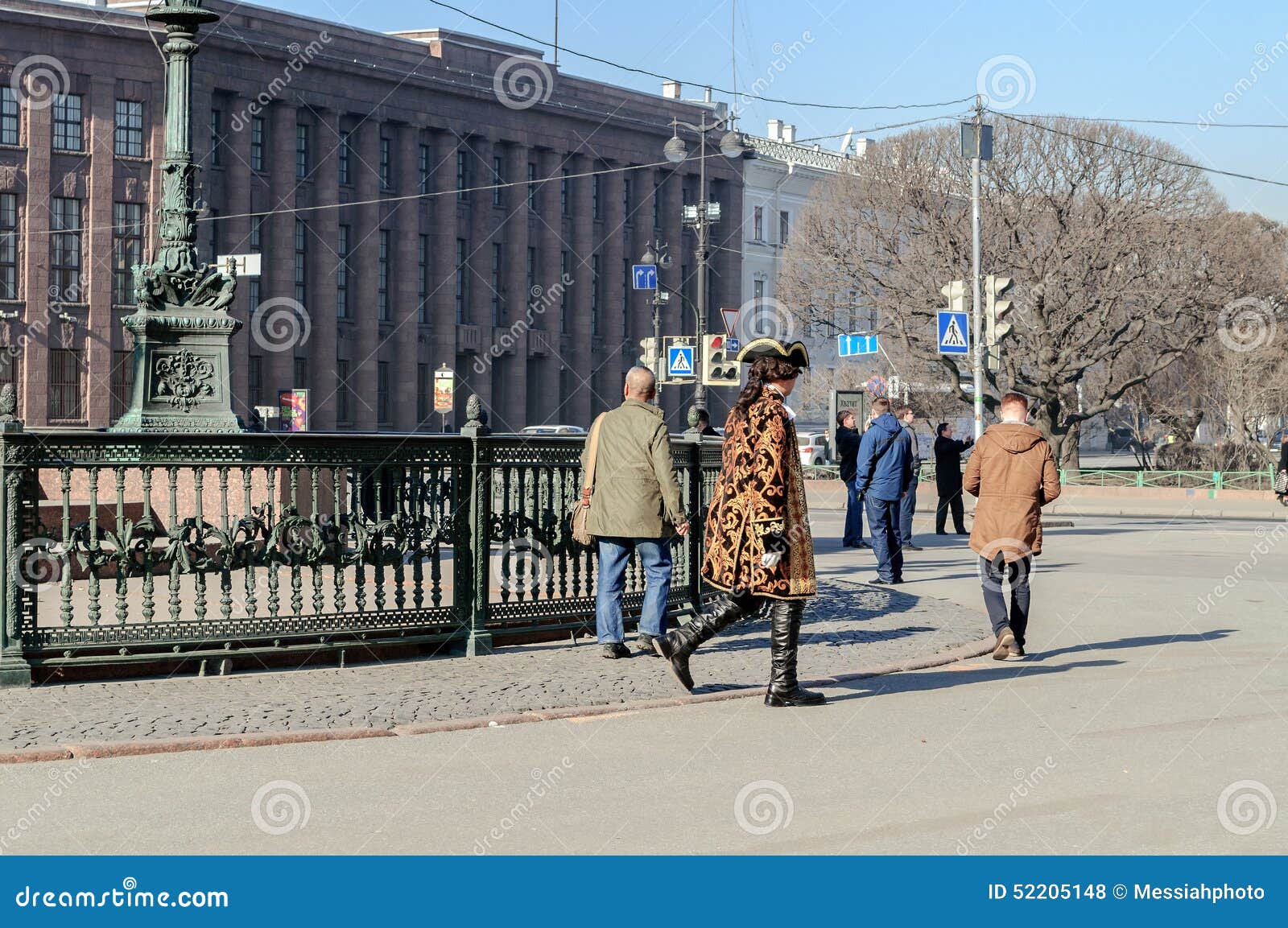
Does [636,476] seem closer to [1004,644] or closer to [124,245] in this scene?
[1004,644]

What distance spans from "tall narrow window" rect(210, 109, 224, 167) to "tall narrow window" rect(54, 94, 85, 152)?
16.5ft

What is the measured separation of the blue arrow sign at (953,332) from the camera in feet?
90.1

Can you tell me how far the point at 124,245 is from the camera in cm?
6194

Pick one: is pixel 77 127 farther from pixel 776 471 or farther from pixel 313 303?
pixel 776 471

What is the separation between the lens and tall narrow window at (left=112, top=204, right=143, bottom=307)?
6169 cm

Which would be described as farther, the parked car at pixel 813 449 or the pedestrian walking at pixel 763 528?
the parked car at pixel 813 449

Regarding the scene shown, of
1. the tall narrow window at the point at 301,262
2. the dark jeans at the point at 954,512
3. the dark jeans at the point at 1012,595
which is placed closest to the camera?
the dark jeans at the point at 1012,595

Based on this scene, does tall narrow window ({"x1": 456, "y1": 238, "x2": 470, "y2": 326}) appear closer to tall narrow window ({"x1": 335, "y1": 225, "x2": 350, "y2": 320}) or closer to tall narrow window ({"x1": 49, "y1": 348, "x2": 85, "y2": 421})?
tall narrow window ({"x1": 335, "y1": 225, "x2": 350, "y2": 320})

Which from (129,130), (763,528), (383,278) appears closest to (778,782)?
(763,528)

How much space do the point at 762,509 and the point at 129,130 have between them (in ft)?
190

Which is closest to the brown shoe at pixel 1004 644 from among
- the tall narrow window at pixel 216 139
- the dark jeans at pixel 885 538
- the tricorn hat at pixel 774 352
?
the tricorn hat at pixel 774 352

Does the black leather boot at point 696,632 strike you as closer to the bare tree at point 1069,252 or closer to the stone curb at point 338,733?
the stone curb at point 338,733

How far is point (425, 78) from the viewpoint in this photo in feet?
239

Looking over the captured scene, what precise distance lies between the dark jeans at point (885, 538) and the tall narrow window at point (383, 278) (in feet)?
187
